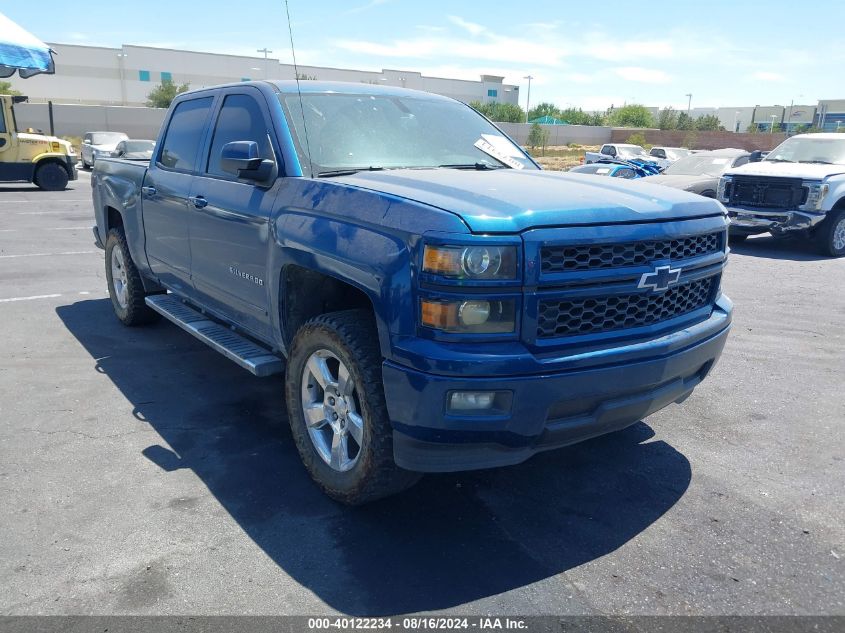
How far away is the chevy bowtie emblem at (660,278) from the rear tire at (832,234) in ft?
31.1

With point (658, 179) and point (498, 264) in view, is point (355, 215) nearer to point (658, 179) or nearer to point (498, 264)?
point (498, 264)

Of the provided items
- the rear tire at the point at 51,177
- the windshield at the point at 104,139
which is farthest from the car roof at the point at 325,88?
the windshield at the point at 104,139

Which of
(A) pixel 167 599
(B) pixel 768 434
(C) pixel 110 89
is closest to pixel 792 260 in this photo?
(B) pixel 768 434

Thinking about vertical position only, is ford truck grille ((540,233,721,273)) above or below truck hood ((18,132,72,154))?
above

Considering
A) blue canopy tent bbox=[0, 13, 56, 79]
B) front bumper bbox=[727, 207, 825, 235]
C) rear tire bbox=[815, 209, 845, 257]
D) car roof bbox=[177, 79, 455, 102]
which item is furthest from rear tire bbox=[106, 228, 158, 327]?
blue canopy tent bbox=[0, 13, 56, 79]

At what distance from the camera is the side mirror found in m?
3.64

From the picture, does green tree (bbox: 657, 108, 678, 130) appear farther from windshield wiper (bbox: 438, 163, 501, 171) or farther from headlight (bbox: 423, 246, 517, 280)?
headlight (bbox: 423, 246, 517, 280)

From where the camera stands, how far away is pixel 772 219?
10953 millimetres

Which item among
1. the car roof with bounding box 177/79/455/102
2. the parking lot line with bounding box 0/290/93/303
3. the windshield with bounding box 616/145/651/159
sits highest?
the car roof with bounding box 177/79/455/102

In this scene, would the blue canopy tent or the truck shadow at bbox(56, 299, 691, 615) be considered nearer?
the truck shadow at bbox(56, 299, 691, 615)

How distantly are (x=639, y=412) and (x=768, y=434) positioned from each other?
5.43 feet

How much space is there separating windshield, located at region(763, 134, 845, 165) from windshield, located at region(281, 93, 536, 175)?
378 inches

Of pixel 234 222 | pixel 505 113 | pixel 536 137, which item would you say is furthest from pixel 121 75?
pixel 234 222

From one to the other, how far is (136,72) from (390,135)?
3355 inches
